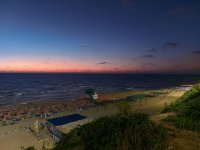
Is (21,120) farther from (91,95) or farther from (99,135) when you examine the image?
(99,135)

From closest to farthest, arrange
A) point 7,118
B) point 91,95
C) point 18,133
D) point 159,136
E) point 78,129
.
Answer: point 159,136 → point 78,129 → point 18,133 → point 7,118 → point 91,95

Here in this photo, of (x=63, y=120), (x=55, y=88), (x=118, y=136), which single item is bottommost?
(x=55, y=88)

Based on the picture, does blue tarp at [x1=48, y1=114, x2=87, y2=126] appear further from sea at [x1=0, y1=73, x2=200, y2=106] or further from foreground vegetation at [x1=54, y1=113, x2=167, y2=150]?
sea at [x1=0, y1=73, x2=200, y2=106]

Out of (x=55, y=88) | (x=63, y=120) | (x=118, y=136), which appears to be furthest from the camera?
(x=55, y=88)

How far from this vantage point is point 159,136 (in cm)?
545

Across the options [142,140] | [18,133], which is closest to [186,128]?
[142,140]

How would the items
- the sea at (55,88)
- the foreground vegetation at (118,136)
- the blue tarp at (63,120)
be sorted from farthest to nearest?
the sea at (55,88), the blue tarp at (63,120), the foreground vegetation at (118,136)

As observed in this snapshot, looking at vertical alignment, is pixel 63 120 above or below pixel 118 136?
below

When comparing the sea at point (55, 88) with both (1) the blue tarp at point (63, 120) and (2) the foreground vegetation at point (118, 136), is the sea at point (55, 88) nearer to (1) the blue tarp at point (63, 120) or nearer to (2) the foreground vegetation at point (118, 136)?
(1) the blue tarp at point (63, 120)

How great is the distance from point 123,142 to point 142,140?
0.54m

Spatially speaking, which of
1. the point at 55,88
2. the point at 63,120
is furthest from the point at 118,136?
the point at 55,88

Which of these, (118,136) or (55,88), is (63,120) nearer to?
(118,136)

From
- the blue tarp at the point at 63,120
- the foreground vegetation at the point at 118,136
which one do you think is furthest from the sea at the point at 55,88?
the foreground vegetation at the point at 118,136

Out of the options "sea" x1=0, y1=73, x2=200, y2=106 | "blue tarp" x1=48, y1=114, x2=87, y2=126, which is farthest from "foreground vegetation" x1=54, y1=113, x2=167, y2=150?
"sea" x1=0, y1=73, x2=200, y2=106
